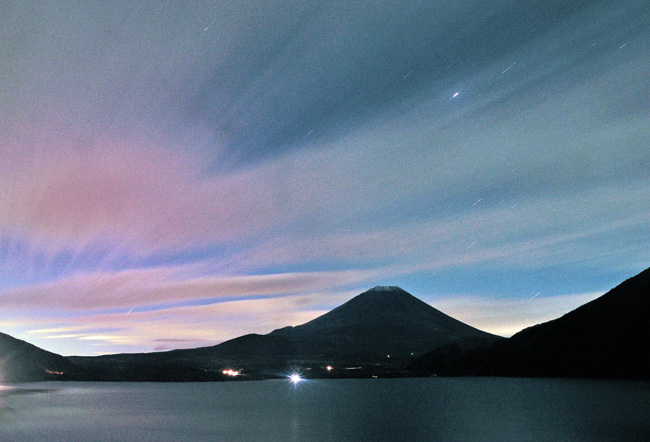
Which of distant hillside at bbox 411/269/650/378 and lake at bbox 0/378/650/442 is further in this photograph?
distant hillside at bbox 411/269/650/378

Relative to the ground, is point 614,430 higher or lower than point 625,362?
lower

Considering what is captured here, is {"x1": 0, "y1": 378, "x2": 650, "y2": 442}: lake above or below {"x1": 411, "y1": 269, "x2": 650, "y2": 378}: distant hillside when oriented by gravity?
below

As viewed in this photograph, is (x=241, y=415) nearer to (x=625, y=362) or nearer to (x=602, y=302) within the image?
(x=625, y=362)

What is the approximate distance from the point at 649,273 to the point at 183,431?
173408 mm

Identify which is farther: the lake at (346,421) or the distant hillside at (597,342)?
the distant hillside at (597,342)

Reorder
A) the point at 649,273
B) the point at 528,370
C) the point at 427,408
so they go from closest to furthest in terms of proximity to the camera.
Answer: the point at 427,408, the point at 649,273, the point at 528,370

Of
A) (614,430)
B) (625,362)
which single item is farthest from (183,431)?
(625,362)

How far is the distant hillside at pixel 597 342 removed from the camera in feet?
499

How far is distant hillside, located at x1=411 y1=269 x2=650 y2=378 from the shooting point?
15212 centimetres

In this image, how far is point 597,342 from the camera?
166375 mm

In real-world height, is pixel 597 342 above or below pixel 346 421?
above

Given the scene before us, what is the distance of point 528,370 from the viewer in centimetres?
18588

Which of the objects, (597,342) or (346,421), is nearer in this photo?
(346,421)

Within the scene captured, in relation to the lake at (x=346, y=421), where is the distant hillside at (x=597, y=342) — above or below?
above
